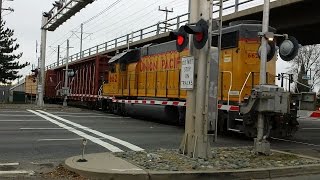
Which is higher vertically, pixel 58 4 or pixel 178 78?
pixel 58 4

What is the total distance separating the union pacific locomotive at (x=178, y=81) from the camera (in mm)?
14958

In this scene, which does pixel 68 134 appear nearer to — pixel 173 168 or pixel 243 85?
pixel 243 85

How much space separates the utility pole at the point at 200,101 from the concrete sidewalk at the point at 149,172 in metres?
1.41

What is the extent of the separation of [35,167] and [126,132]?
25.9 ft

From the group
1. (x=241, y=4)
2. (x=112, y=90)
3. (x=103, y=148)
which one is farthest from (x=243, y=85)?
(x=112, y=90)

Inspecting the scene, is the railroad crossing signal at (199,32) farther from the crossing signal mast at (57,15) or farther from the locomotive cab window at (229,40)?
the crossing signal mast at (57,15)

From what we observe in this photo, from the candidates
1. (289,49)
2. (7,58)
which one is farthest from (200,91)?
(7,58)

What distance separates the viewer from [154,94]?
2345 centimetres

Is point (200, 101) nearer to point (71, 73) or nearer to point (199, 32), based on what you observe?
point (199, 32)

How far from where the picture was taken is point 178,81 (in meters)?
20.7

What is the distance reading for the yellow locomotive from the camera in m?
16.0

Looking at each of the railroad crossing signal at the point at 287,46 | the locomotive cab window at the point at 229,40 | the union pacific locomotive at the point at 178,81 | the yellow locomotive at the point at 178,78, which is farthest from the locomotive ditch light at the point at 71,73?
the railroad crossing signal at the point at 287,46

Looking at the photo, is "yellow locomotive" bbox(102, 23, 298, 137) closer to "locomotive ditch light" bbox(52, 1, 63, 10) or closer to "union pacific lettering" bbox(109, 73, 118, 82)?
"union pacific lettering" bbox(109, 73, 118, 82)

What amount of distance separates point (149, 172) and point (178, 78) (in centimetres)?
1221
